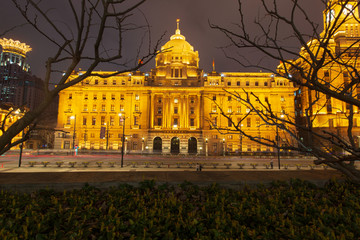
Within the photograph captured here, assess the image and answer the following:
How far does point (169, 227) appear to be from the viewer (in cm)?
329

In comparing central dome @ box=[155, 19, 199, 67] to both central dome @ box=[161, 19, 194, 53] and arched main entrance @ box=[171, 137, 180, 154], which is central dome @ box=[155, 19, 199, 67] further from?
arched main entrance @ box=[171, 137, 180, 154]

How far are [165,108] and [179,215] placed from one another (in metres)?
56.1

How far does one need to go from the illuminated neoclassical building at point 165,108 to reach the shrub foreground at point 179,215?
50856 millimetres

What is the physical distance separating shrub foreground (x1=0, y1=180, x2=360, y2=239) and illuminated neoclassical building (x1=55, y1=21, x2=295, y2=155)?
50.9 m

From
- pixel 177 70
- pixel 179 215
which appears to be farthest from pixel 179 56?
pixel 179 215

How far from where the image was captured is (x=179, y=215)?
11.3 feet

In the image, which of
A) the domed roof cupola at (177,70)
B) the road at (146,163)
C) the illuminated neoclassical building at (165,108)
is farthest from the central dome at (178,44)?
the road at (146,163)

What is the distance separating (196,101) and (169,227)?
57.6 meters

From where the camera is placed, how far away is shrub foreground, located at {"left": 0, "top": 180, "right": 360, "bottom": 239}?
2.96m

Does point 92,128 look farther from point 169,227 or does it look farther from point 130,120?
point 169,227

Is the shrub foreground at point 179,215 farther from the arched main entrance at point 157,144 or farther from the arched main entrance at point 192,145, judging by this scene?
the arched main entrance at point 157,144

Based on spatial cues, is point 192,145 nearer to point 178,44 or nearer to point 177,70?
point 177,70

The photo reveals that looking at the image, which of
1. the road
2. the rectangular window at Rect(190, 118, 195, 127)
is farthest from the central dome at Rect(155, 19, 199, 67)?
the road

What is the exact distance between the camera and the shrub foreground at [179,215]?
9.72ft
